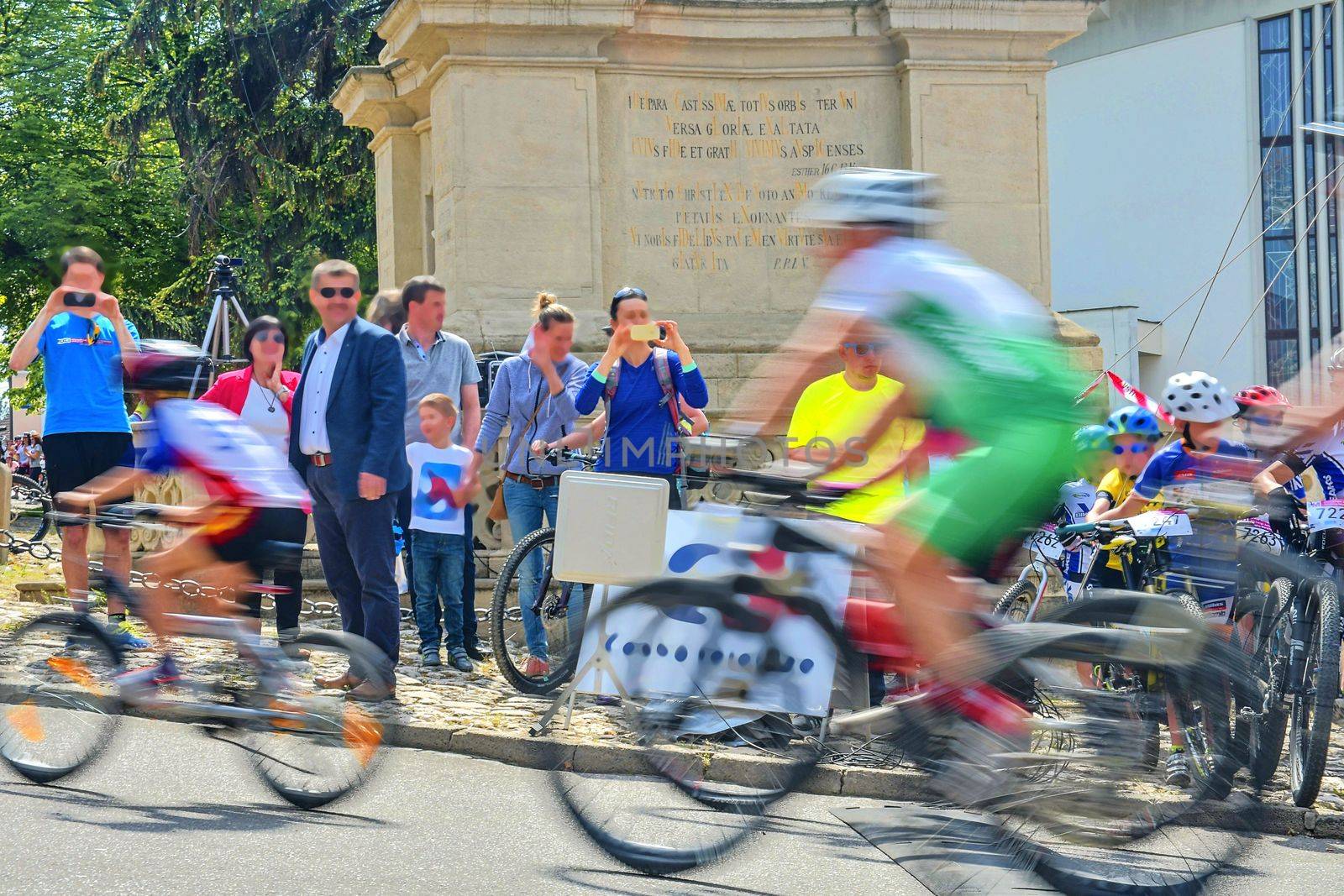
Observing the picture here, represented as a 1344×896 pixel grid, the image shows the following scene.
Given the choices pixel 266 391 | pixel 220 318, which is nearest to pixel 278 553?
pixel 266 391

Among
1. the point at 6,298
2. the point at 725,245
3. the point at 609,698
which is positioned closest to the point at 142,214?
the point at 6,298

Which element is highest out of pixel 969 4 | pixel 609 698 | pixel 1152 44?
pixel 1152 44

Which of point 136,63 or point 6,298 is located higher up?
point 136,63

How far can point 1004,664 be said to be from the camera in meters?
4.84

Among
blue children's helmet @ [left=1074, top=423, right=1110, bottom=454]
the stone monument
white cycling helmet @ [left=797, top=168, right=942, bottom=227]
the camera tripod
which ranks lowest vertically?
blue children's helmet @ [left=1074, top=423, right=1110, bottom=454]

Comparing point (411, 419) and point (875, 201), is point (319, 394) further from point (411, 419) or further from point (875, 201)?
point (875, 201)

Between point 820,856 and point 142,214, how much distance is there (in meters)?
32.5

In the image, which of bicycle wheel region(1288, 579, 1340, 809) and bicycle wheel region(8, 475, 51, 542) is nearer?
bicycle wheel region(1288, 579, 1340, 809)

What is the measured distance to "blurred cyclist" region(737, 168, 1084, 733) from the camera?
4.89 metres

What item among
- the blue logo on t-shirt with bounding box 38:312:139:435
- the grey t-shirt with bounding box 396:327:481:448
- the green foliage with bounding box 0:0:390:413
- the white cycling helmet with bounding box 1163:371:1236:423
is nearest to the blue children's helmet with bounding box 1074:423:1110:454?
the white cycling helmet with bounding box 1163:371:1236:423

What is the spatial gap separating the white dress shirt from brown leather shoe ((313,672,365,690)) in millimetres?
2386

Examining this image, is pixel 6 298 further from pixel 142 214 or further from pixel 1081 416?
pixel 1081 416

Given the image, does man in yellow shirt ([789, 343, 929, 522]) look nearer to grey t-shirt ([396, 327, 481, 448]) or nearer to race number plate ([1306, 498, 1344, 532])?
race number plate ([1306, 498, 1344, 532])

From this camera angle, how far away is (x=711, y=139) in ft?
49.6
